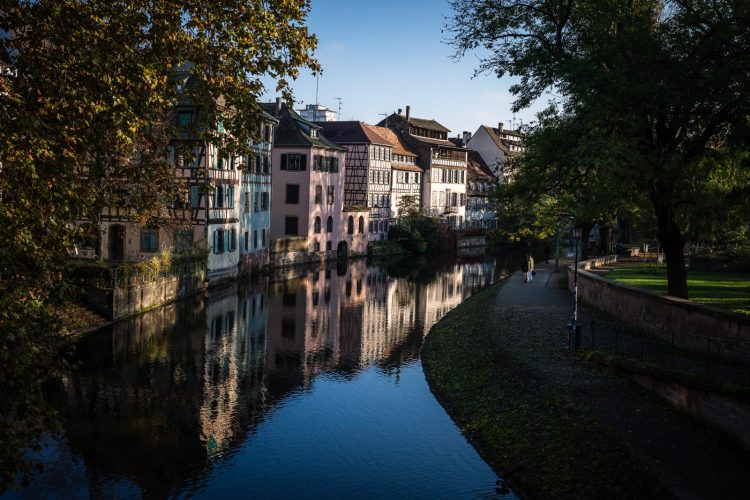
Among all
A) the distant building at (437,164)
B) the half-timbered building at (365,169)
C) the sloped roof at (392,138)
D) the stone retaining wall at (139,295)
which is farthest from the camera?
the distant building at (437,164)

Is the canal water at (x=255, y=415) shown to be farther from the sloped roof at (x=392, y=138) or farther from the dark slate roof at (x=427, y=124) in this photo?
the dark slate roof at (x=427, y=124)

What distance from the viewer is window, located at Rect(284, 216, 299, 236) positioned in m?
66.8

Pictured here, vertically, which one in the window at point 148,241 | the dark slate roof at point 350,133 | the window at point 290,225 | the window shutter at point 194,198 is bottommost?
the window at point 148,241

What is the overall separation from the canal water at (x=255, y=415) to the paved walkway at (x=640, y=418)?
3.30m

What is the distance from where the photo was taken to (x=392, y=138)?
3558 inches

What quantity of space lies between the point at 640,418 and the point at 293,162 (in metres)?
51.4

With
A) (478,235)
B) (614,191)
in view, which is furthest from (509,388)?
(478,235)

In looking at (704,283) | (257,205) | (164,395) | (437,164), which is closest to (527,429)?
(164,395)

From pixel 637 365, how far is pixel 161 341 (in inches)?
775

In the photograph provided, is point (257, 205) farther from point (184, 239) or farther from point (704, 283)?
point (704, 283)

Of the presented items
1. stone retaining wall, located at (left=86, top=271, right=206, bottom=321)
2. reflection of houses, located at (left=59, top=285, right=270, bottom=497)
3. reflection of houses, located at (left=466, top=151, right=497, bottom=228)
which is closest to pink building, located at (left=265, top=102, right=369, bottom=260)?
stone retaining wall, located at (left=86, top=271, right=206, bottom=321)

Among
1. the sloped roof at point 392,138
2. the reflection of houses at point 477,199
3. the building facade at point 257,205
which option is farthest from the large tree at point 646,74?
the reflection of houses at point 477,199

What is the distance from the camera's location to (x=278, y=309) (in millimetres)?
41875

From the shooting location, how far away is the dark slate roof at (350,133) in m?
79.6
